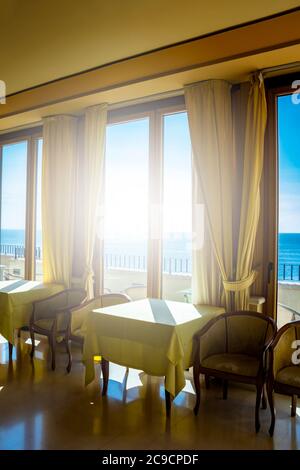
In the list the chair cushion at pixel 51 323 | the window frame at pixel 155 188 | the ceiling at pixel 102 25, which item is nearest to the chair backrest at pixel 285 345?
the window frame at pixel 155 188

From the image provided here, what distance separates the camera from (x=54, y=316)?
14.6 feet

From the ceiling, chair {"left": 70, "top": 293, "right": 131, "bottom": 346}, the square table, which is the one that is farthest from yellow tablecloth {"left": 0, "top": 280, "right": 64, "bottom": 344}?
the ceiling

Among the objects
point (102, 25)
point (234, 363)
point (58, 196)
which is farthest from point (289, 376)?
point (58, 196)

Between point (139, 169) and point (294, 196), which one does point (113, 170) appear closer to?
point (139, 169)

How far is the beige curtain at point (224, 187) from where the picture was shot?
12.3ft

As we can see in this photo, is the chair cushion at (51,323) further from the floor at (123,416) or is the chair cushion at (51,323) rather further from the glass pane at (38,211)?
the glass pane at (38,211)

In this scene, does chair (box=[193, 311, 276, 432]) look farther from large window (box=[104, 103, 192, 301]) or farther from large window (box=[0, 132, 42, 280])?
large window (box=[0, 132, 42, 280])

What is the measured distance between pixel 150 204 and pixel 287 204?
1.58 metres

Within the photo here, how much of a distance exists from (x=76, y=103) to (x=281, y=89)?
2.45 metres

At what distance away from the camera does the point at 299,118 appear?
12.7ft

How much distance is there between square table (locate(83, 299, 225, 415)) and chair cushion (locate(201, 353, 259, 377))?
0.19m

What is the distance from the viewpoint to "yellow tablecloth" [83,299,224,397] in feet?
9.91

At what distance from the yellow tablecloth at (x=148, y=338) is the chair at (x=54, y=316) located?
758mm

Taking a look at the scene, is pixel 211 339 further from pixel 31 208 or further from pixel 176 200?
pixel 31 208
